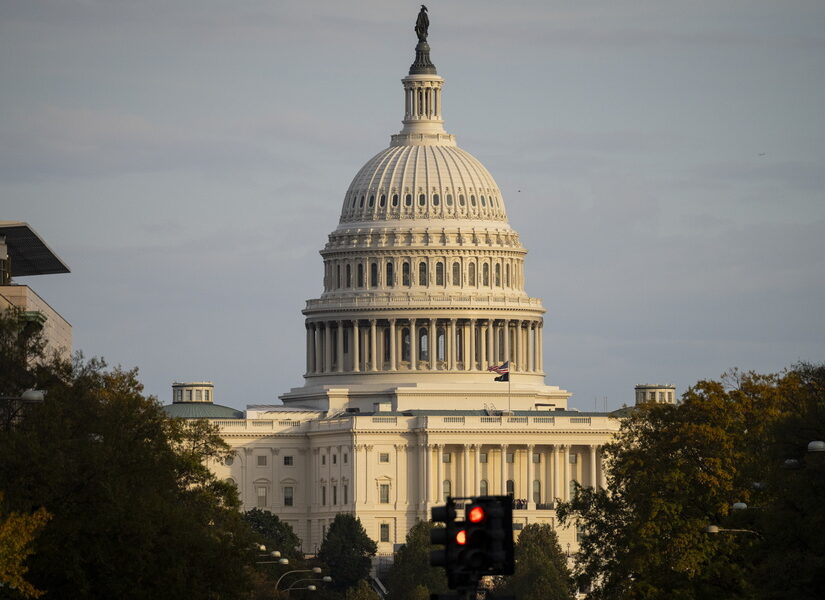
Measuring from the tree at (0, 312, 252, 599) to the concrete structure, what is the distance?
344 inches

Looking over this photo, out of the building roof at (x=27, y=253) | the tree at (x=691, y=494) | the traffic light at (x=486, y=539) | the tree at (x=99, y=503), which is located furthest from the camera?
the building roof at (x=27, y=253)

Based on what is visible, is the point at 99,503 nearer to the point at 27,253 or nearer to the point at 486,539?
the point at 486,539

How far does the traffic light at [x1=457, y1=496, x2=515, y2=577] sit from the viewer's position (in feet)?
275

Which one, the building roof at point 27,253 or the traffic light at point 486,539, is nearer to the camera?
the traffic light at point 486,539

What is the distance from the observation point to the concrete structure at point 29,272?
15112cm

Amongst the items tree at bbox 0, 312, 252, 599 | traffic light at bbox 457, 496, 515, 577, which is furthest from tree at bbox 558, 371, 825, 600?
traffic light at bbox 457, 496, 515, 577

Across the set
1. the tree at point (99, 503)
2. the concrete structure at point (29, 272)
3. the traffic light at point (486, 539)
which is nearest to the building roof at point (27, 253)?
the concrete structure at point (29, 272)

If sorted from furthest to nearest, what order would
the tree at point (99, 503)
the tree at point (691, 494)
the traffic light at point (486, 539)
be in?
the tree at point (691, 494)
the tree at point (99, 503)
the traffic light at point (486, 539)

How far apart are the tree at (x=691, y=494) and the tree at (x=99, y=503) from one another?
2236cm

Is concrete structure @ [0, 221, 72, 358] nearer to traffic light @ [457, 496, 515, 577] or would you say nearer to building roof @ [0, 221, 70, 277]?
building roof @ [0, 221, 70, 277]

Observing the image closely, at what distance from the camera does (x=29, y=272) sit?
593ft

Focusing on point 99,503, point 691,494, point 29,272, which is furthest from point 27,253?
point 99,503

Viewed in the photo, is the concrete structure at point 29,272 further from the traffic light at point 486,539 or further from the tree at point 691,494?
the traffic light at point 486,539

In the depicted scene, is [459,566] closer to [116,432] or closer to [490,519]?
[490,519]
